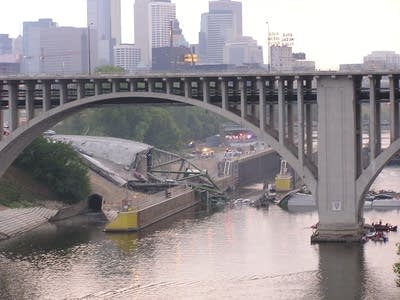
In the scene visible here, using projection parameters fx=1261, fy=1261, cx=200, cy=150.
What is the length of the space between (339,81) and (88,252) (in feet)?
64.1

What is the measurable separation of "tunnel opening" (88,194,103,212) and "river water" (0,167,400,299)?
23.0 feet

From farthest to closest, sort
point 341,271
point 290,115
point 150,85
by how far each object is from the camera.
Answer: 1. point 150,85
2. point 290,115
3. point 341,271

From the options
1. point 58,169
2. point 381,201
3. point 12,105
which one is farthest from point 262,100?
point 58,169

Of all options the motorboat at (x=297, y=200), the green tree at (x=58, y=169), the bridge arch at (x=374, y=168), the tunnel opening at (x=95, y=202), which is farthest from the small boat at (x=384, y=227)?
the green tree at (x=58, y=169)

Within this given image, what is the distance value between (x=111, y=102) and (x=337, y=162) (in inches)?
724

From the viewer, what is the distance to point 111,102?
296 feet

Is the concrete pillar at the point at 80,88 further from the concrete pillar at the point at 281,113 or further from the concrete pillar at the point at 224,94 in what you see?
the concrete pillar at the point at 281,113

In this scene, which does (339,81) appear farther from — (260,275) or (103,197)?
(103,197)

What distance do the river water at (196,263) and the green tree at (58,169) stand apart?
6.20m

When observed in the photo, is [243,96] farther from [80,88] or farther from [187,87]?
[80,88]

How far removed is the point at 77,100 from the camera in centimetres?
8725

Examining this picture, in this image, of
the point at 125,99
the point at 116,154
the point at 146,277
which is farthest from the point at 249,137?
the point at 146,277

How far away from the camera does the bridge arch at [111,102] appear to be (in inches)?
3223

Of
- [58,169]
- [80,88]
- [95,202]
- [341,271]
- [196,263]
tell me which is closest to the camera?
[341,271]
